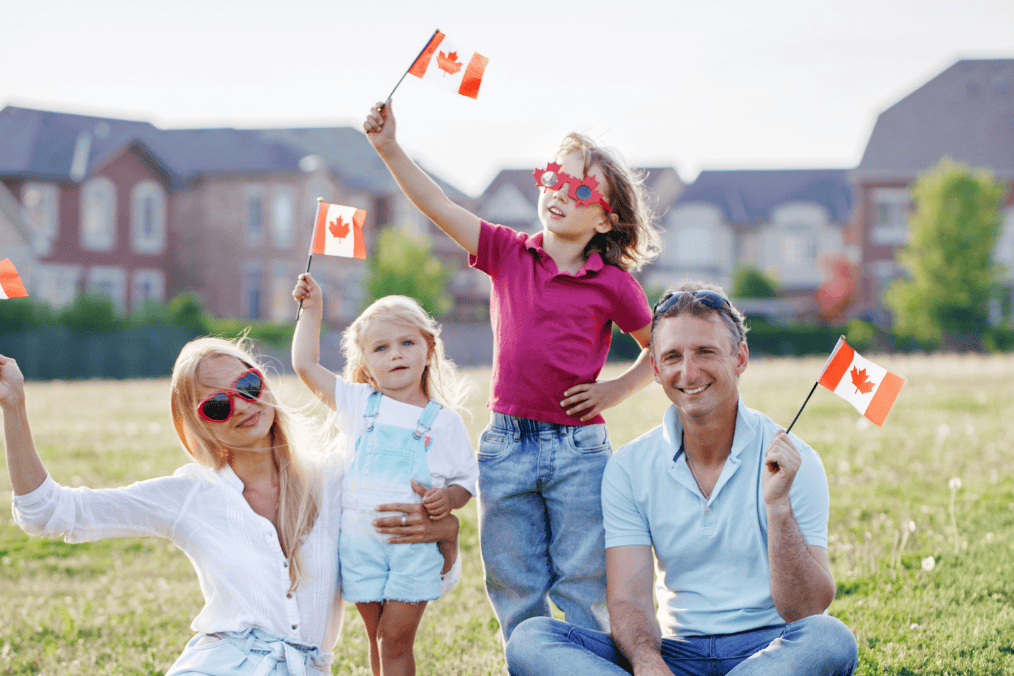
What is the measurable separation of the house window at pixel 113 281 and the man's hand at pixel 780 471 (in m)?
34.7

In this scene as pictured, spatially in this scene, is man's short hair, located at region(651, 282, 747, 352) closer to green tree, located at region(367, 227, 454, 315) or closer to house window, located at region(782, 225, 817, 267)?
green tree, located at region(367, 227, 454, 315)

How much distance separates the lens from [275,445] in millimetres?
3367

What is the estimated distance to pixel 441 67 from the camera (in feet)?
12.0

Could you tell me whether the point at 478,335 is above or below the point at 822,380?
below

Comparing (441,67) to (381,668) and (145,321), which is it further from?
(145,321)

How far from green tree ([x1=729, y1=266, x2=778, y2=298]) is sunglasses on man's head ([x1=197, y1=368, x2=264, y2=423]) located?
36.5 metres

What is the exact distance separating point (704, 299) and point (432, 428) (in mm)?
1140

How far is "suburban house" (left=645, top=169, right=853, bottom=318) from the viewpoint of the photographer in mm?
45156

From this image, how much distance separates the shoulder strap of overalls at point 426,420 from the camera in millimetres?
3477

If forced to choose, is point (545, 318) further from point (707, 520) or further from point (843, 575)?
point (843, 575)

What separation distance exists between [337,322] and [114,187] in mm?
9928

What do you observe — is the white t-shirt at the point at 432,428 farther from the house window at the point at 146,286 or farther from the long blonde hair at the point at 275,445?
the house window at the point at 146,286

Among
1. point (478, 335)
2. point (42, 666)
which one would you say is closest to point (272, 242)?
point (478, 335)

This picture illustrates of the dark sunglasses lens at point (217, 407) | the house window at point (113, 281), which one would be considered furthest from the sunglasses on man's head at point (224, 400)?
the house window at point (113, 281)
